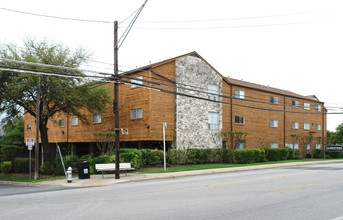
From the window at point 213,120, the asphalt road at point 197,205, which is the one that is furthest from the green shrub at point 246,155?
the asphalt road at point 197,205

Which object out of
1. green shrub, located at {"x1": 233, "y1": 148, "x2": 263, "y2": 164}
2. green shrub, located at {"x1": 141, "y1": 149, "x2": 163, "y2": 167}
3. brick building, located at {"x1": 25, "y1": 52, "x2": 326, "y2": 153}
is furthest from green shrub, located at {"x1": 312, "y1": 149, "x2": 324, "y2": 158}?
green shrub, located at {"x1": 141, "y1": 149, "x2": 163, "y2": 167}

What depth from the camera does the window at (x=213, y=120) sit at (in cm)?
3122

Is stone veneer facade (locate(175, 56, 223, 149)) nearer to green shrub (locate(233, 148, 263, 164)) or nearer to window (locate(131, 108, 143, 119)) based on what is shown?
window (locate(131, 108, 143, 119))

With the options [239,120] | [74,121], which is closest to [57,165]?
[74,121]

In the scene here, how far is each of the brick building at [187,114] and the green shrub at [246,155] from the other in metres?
1.57

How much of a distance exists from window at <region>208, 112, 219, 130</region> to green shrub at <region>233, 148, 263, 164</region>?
4064mm

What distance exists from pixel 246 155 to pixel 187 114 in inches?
253

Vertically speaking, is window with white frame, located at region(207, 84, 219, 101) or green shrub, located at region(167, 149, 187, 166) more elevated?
window with white frame, located at region(207, 84, 219, 101)

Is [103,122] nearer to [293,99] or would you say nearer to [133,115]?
[133,115]

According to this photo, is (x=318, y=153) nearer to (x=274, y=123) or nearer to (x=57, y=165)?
(x=274, y=123)

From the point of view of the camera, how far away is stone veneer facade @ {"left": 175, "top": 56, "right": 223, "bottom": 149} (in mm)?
28766

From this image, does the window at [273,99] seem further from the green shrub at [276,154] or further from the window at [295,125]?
the green shrub at [276,154]

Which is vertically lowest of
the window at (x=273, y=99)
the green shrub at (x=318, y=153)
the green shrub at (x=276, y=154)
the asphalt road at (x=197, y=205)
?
the green shrub at (x=318, y=153)

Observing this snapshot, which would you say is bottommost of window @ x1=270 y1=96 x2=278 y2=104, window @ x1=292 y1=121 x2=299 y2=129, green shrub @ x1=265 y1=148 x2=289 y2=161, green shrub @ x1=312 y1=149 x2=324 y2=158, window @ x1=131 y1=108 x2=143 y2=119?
green shrub @ x1=312 y1=149 x2=324 y2=158
